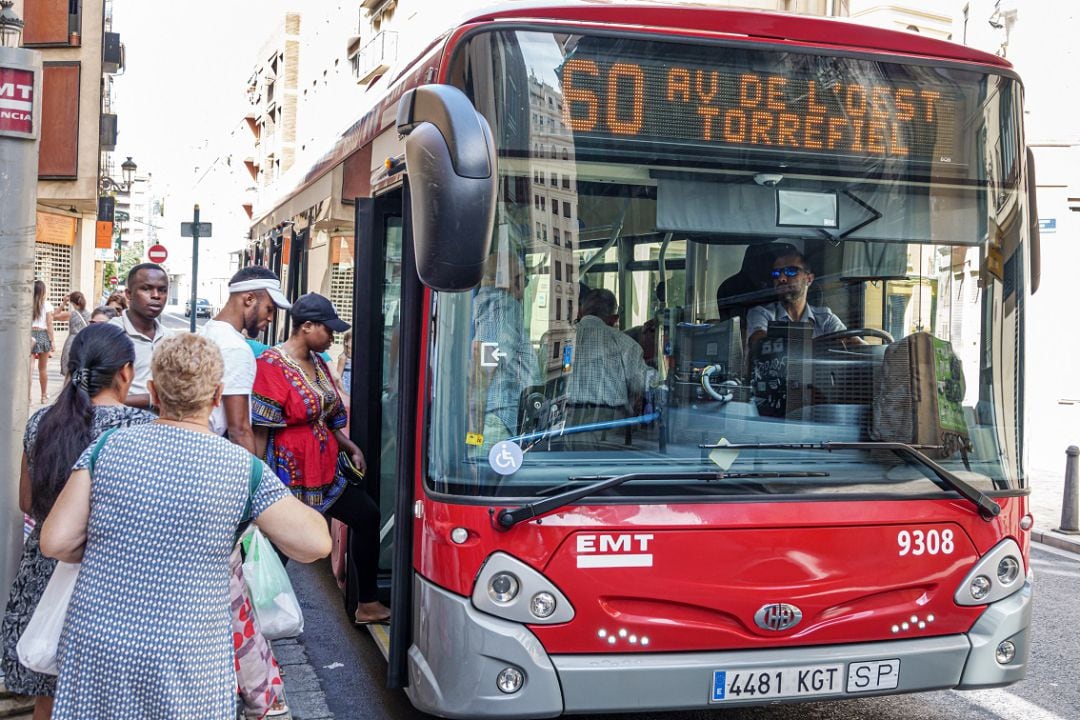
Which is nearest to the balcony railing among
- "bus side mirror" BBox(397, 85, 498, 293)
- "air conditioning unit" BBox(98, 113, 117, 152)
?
"air conditioning unit" BBox(98, 113, 117, 152)

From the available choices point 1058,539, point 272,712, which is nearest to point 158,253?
point 1058,539

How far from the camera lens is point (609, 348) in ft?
14.1

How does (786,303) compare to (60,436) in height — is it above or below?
above

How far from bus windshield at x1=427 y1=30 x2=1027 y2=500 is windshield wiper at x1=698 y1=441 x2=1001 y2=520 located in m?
0.02

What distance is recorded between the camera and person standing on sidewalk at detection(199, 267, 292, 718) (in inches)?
158

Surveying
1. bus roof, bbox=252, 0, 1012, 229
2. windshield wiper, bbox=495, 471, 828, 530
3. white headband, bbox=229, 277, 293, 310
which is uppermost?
bus roof, bbox=252, 0, 1012, 229

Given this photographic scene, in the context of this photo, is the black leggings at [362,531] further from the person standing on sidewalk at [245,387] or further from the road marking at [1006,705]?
the road marking at [1006,705]

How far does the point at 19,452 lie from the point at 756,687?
124 inches

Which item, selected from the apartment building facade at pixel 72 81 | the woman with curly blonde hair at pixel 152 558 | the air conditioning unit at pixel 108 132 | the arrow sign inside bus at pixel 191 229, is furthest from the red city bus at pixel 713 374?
the air conditioning unit at pixel 108 132

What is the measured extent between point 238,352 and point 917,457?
2987mm

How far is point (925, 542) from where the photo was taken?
14.5 ft

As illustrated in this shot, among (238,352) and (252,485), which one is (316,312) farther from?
(252,485)

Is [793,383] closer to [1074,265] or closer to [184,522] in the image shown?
[184,522]

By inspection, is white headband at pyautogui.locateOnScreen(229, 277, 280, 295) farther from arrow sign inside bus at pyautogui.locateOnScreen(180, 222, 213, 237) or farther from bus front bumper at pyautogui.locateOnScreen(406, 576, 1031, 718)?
arrow sign inside bus at pyautogui.locateOnScreen(180, 222, 213, 237)
